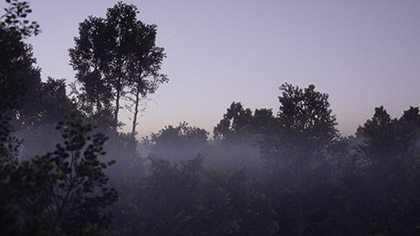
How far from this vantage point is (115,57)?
27922 millimetres

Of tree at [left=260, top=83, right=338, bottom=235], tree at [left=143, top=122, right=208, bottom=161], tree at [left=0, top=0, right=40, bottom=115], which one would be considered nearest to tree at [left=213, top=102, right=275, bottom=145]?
tree at [left=143, top=122, right=208, bottom=161]

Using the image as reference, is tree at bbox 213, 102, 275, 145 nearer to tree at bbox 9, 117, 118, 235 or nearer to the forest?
the forest

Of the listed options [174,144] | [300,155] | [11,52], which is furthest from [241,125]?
[11,52]

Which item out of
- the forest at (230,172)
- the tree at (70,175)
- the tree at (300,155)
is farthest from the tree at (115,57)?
the tree at (70,175)

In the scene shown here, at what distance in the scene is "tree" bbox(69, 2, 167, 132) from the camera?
27.3m

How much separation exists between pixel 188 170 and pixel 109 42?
42.4 ft

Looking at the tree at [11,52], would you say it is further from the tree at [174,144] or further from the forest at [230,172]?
the tree at [174,144]

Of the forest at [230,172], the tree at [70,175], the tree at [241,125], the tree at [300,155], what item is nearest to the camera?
the tree at [70,175]

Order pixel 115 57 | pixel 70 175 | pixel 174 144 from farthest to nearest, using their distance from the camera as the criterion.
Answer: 1. pixel 174 144
2. pixel 115 57
3. pixel 70 175

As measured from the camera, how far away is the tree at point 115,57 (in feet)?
89.7

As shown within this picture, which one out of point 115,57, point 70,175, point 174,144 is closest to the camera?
point 70,175

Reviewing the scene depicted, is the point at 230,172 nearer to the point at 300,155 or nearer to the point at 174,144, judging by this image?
the point at 300,155

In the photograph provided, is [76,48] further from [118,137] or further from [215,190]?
[215,190]

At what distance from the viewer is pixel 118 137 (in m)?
31.1
